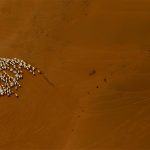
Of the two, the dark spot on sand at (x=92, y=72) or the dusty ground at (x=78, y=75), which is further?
the dark spot on sand at (x=92, y=72)

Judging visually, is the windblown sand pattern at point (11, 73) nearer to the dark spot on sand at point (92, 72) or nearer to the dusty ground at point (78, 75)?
the dusty ground at point (78, 75)

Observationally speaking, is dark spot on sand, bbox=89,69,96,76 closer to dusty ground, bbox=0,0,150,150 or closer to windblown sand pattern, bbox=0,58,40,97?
dusty ground, bbox=0,0,150,150

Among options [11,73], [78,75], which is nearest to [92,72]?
[78,75]

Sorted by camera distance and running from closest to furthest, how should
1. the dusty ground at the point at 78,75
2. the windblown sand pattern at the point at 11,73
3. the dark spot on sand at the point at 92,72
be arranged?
the dusty ground at the point at 78,75, the windblown sand pattern at the point at 11,73, the dark spot on sand at the point at 92,72

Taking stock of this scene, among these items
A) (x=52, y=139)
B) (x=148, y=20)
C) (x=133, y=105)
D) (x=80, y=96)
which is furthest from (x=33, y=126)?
(x=148, y=20)

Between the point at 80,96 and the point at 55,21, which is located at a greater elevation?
the point at 55,21

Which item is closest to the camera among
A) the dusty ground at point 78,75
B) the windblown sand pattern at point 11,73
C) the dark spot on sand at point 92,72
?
the dusty ground at point 78,75

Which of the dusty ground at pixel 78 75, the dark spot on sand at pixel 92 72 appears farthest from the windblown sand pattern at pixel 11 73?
the dark spot on sand at pixel 92 72

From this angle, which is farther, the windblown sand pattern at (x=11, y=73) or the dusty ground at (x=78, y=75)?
the windblown sand pattern at (x=11, y=73)

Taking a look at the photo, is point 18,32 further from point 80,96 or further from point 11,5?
point 80,96
